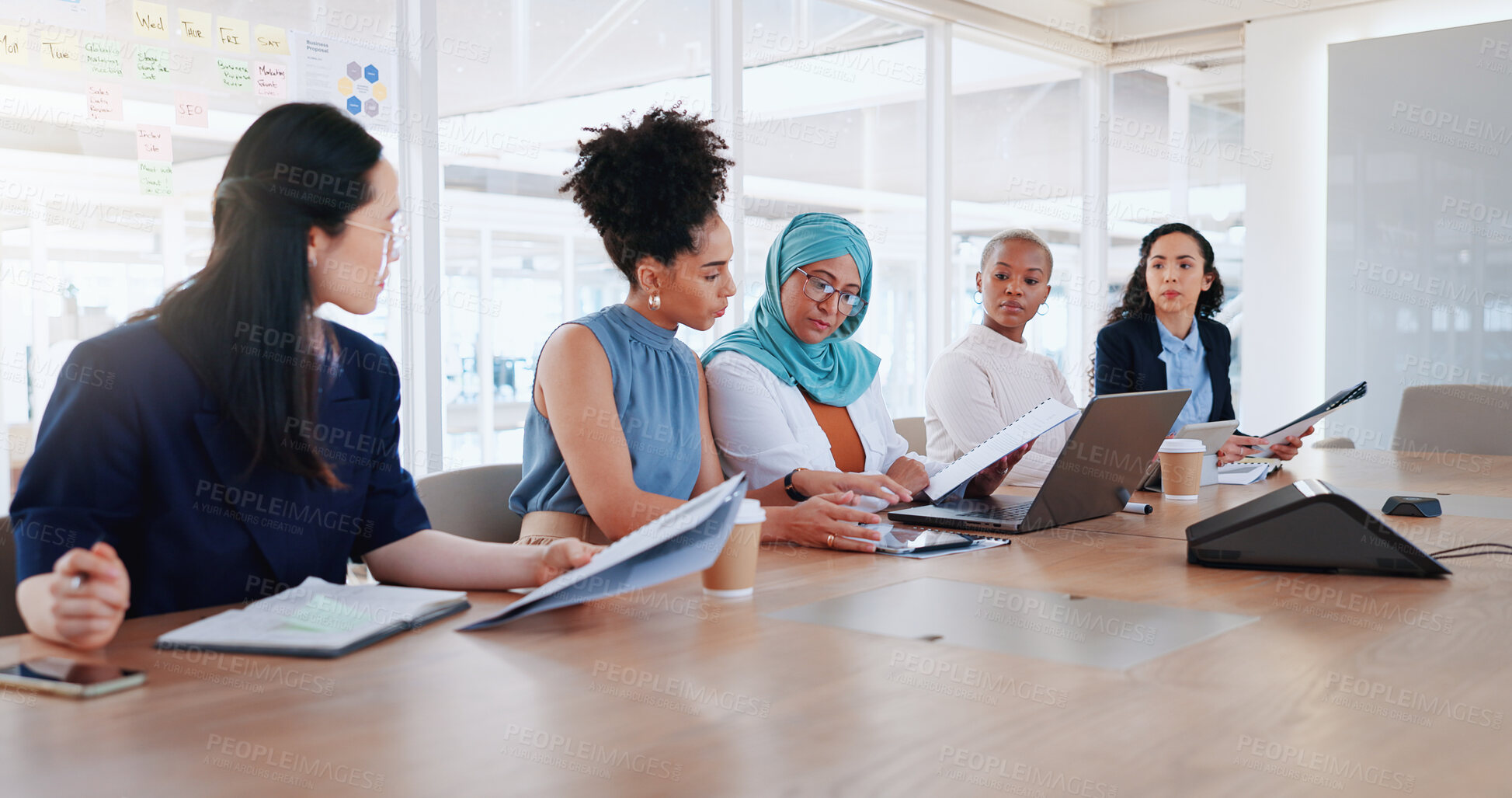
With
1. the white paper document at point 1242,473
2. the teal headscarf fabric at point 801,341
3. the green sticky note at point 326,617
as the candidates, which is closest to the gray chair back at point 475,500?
the teal headscarf fabric at point 801,341

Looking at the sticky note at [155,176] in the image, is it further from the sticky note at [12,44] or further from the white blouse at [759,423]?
the white blouse at [759,423]

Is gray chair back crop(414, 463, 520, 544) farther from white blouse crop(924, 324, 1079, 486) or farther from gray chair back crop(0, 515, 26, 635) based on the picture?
white blouse crop(924, 324, 1079, 486)

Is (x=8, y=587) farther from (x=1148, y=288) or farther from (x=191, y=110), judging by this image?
(x=1148, y=288)

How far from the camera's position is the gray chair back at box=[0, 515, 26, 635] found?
1319 mm

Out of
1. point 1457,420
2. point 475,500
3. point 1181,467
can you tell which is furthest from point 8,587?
point 1457,420

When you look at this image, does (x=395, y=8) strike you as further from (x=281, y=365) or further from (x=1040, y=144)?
(x=1040, y=144)

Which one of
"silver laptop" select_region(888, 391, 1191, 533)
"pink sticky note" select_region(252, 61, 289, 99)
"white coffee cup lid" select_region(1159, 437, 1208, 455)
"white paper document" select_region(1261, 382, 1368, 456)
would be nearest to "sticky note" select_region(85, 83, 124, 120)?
"pink sticky note" select_region(252, 61, 289, 99)

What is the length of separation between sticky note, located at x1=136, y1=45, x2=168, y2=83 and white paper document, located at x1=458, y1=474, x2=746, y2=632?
249cm

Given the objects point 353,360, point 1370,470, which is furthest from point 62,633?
point 1370,470

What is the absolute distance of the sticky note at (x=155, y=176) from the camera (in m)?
2.99

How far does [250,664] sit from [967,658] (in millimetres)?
621

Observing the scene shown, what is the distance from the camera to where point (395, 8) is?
11.6 ft

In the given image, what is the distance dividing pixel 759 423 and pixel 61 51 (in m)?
2.04

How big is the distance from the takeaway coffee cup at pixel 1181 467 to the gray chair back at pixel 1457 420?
177 cm
